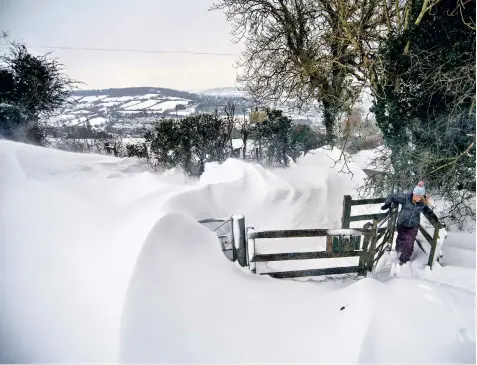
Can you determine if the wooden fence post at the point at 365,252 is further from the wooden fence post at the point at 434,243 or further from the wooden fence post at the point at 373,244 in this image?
the wooden fence post at the point at 434,243

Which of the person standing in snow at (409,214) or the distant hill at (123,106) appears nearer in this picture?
the person standing in snow at (409,214)

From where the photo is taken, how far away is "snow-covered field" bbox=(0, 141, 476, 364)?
159 cm

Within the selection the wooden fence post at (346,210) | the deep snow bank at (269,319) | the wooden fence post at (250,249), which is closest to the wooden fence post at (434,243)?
the deep snow bank at (269,319)

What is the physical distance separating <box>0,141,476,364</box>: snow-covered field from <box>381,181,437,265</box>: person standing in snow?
1.73 ft

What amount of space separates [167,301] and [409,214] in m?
2.98

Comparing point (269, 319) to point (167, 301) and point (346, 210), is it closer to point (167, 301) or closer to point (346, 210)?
point (167, 301)

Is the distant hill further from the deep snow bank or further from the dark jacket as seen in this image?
the dark jacket

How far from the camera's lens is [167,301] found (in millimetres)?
1693

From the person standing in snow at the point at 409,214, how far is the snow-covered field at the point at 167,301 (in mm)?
527

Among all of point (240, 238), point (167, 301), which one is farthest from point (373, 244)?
point (167, 301)

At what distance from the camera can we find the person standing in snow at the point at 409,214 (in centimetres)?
296

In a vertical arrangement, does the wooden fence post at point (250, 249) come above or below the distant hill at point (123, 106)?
below

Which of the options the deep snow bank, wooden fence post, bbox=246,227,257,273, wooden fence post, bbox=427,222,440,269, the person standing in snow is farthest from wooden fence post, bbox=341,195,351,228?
wooden fence post, bbox=246,227,257,273

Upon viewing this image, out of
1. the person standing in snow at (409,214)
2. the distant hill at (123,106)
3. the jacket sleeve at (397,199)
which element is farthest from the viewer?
the distant hill at (123,106)
